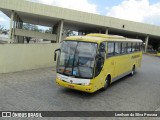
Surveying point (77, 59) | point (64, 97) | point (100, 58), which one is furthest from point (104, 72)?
point (64, 97)

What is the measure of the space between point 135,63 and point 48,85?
346 inches

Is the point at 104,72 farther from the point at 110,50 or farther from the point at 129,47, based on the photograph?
the point at 129,47

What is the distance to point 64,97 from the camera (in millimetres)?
10891

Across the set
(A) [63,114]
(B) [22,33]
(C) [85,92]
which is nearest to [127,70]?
(C) [85,92]

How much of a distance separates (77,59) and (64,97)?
73.8 inches

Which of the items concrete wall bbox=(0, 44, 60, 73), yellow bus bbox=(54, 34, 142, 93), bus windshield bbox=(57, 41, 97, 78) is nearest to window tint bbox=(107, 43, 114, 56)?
yellow bus bbox=(54, 34, 142, 93)

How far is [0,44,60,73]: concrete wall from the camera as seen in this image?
15.2 metres

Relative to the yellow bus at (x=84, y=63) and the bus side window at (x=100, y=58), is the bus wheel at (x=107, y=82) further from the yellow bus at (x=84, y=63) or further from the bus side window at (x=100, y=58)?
the bus side window at (x=100, y=58)

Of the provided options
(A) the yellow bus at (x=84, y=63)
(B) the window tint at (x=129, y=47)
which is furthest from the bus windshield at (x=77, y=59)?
(B) the window tint at (x=129, y=47)

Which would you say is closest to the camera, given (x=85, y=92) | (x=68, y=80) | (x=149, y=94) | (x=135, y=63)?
(x=68, y=80)

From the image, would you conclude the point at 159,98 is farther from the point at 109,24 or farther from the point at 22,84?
the point at 109,24

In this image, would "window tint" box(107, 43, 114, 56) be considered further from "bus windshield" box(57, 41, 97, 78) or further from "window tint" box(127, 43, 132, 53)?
"window tint" box(127, 43, 132, 53)

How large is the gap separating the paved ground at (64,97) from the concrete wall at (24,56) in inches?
37.5

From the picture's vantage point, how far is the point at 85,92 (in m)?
12.1
